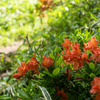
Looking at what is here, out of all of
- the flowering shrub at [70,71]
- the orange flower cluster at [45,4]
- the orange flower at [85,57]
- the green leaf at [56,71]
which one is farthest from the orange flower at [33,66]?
the orange flower cluster at [45,4]

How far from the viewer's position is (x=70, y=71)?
2.83 feet

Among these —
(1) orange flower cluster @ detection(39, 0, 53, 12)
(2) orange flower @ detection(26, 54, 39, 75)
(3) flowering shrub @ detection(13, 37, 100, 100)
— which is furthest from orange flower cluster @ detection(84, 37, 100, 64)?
(1) orange flower cluster @ detection(39, 0, 53, 12)

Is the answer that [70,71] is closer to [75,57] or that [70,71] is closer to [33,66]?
[75,57]

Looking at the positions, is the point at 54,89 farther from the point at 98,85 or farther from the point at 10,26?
the point at 10,26

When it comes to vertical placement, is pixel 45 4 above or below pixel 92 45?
above

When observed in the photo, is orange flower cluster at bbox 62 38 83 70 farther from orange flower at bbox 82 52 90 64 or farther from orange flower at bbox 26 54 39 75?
orange flower at bbox 26 54 39 75

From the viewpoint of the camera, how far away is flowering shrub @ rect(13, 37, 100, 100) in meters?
0.80

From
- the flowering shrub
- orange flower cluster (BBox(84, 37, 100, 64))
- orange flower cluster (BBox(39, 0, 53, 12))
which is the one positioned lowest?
the flowering shrub

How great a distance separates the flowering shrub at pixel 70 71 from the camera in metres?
0.80

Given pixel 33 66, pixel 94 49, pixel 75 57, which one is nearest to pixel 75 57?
pixel 75 57

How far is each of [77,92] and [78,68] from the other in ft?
0.50

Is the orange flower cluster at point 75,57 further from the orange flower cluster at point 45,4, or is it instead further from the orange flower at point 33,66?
the orange flower cluster at point 45,4

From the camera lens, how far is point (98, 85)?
690mm

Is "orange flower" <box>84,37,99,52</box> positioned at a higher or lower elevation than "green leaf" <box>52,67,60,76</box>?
higher
